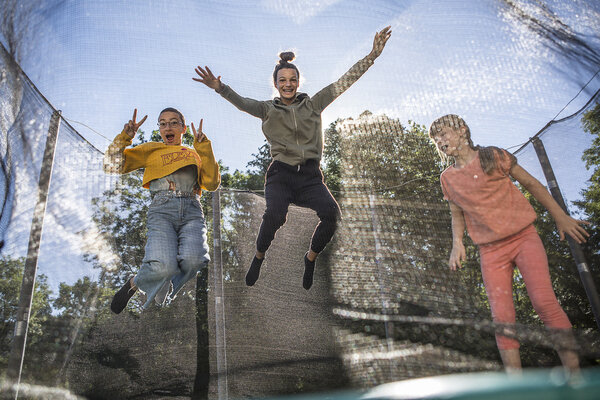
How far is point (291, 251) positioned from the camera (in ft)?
8.93

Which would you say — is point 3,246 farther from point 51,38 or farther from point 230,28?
point 230,28

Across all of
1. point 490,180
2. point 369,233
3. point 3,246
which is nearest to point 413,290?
point 369,233

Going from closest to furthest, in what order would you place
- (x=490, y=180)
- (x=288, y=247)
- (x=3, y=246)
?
1. (x=490, y=180)
2. (x=3, y=246)
3. (x=288, y=247)

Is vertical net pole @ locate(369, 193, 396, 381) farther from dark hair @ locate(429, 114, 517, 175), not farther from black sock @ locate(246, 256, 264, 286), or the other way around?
black sock @ locate(246, 256, 264, 286)

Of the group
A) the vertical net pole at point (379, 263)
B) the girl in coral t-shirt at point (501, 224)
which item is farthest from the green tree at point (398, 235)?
the girl in coral t-shirt at point (501, 224)

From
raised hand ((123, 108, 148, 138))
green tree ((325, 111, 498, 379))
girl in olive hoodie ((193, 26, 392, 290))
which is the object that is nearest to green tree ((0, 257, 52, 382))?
raised hand ((123, 108, 148, 138))

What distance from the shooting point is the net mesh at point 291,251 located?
200 centimetres

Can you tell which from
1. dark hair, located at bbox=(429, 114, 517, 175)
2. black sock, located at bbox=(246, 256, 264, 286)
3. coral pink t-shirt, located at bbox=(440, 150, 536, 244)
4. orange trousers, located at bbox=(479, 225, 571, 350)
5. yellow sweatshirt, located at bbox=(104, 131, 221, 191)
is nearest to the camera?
orange trousers, located at bbox=(479, 225, 571, 350)

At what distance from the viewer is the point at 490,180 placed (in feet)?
6.40

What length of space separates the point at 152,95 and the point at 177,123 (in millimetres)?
158

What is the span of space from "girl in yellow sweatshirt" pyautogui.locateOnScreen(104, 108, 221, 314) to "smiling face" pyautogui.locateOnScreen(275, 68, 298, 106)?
14.3 inches

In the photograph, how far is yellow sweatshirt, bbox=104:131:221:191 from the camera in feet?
6.82

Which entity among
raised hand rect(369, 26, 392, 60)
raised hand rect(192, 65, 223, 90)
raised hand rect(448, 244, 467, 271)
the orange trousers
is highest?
raised hand rect(369, 26, 392, 60)

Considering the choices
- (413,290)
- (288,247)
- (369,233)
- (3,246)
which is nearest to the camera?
(3,246)
